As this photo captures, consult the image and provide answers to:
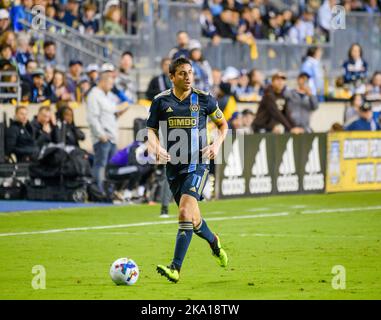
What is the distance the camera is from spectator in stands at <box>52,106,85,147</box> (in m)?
21.6

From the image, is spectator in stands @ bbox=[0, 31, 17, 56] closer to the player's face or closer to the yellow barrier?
the yellow barrier

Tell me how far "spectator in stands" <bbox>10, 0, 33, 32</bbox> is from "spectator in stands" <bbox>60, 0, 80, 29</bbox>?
1579mm

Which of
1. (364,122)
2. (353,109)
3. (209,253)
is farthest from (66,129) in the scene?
(209,253)

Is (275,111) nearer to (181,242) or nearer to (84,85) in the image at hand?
(84,85)

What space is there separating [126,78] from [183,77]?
1341cm

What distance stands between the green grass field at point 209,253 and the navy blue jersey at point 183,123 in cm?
118

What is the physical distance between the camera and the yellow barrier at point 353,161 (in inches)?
947

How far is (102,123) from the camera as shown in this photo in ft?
70.7

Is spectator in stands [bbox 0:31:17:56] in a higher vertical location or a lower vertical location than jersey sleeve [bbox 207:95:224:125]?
higher

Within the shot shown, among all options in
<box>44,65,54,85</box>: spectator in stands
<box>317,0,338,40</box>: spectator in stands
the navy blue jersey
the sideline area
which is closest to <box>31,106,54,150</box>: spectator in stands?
the sideline area

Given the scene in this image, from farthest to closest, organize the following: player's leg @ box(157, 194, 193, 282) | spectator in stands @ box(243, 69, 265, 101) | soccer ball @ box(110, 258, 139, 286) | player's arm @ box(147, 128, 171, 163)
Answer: spectator in stands @ box(243, 69, 265, 101) → player's arm @ box(147, 128, 171, 163) → player's leg @ box(157, 194, 193, 282) → soccer ball @ box(110, 258, 139, 286)

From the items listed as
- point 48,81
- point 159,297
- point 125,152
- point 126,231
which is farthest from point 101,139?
point 159,297

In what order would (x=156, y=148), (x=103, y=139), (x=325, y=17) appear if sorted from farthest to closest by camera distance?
(x=325, y=17)
(x=103, y=139)
(x=156, y=148)

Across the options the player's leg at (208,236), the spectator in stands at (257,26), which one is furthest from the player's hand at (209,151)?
the spectator in stands at (257,26)
